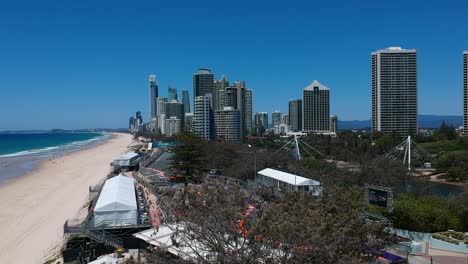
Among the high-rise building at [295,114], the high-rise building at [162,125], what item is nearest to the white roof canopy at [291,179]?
the high-rise building at [295,114]

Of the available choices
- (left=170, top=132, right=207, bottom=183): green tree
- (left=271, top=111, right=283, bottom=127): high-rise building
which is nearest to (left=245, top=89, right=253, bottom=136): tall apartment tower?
(left=271, top=111, right=283, bottom=127): high-rise building

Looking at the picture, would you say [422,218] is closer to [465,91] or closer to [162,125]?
[465,91]

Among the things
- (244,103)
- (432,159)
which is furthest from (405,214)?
(244,103)

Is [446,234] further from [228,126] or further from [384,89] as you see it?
[384,89]

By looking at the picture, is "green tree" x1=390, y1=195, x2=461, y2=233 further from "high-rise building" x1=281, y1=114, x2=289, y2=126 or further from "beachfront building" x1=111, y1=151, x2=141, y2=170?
"high-rise building" x1=281, y1=114, x2=289, y2=126

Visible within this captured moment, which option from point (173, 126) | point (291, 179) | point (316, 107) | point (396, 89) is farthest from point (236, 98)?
point (291, 179)

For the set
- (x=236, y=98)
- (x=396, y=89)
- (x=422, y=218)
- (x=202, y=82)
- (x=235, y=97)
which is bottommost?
(x=422, y=218)
